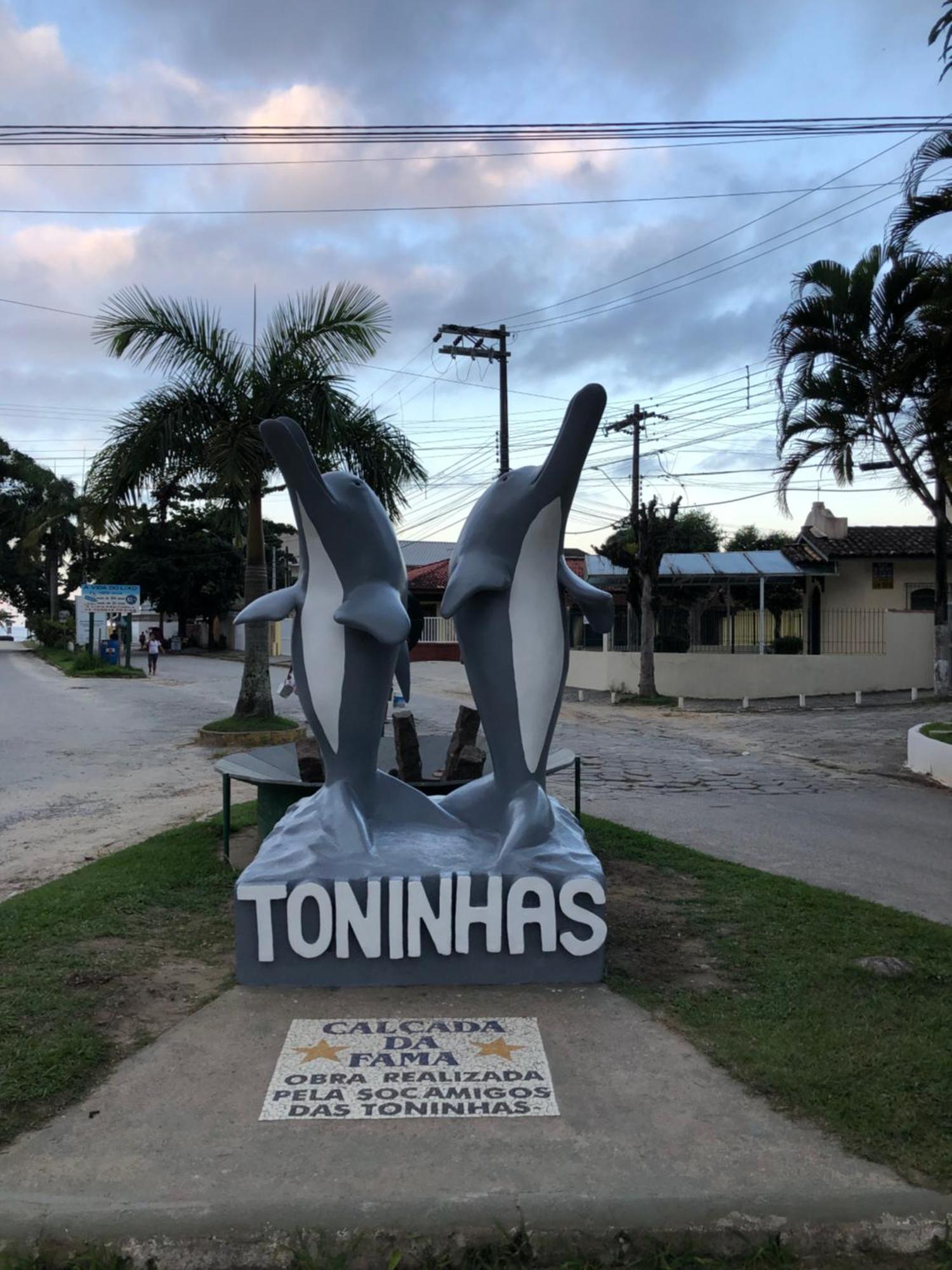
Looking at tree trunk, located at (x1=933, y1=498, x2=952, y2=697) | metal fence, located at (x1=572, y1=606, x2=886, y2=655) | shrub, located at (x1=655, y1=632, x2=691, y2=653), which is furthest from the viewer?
shrub, located at (x1=655, y1=632, x2=691, y2=653)

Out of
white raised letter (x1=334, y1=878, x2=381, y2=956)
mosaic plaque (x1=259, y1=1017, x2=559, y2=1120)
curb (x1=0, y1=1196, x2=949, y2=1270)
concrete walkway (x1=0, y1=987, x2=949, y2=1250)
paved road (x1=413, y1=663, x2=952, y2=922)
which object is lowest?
paved road (x1=413, y1=663, x2=952, y2=922)

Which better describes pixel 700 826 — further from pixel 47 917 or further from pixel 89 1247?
A: pixel 89 1247

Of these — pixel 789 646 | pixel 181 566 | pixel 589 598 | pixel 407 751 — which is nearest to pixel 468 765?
pixel 407 751

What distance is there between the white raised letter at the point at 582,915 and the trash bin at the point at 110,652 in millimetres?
30159

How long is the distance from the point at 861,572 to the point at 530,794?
23.2 metres

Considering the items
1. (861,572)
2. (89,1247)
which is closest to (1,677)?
(861,572)

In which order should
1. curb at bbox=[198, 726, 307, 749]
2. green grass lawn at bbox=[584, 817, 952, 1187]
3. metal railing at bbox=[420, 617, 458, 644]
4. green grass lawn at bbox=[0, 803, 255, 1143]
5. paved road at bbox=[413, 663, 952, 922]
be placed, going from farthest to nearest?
metal railing at bbox=[420, 617, 458, 644]
curb at bbox=[198, 726, 307, 749]
paved road at bbox=[413, 663, 952, 922]
green grass lawn at bbox=[0, 803, 255, 1143]
green grass lawn at bbox=[584, 817, 952, 1187]

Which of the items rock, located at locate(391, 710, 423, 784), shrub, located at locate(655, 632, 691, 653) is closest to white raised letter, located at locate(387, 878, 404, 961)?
rock, located at locate(391, 710, 423, 784)

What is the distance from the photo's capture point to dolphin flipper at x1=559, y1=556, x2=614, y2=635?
516 centimetres

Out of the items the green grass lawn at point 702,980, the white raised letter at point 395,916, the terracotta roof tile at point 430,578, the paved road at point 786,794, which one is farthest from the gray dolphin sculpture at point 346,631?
the terracotta roof tile at point 430,578

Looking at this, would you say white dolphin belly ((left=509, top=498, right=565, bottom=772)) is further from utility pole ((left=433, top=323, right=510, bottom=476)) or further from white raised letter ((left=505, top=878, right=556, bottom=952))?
utility pole ((left=433, top=323, right=510, bottom=476))

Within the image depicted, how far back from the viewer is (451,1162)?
2936mm

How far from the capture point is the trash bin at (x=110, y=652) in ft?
106

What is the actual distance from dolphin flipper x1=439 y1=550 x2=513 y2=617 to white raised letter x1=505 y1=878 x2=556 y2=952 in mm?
1344
